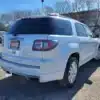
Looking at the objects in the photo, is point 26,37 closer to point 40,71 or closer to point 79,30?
point 40,71

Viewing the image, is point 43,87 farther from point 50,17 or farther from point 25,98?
point 50,17

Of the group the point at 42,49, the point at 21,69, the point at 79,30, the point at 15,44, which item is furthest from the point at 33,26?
the point at 79,30

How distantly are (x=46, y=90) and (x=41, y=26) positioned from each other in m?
1.62

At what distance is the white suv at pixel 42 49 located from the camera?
470 centimetres

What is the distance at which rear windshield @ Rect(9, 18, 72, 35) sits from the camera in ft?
16.4

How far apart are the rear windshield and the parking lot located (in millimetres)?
1296

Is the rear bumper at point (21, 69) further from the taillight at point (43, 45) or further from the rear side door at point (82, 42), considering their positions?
the rear side door at point (82, 42)

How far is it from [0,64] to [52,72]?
1.49 metres

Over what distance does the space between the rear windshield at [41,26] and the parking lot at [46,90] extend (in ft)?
4.25

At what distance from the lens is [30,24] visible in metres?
5.24

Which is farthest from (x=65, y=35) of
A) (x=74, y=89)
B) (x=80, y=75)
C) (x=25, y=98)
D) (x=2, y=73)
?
(x=2, y=73)

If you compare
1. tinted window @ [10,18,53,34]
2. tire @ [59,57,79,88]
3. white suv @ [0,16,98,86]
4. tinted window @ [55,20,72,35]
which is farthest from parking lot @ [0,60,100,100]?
tinted window @ [55,20,72,35]

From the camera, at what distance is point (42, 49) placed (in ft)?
15.4

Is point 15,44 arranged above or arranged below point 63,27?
below
